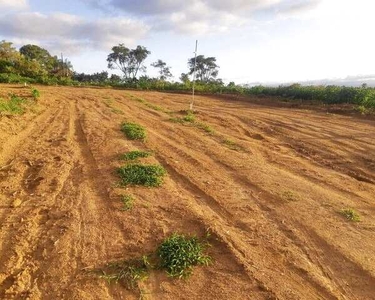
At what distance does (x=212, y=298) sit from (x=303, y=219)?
6.41 ft

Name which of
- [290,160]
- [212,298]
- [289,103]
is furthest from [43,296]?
[289,103]

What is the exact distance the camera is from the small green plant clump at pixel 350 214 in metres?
4.61

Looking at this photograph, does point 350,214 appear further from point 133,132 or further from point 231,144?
point 133,132

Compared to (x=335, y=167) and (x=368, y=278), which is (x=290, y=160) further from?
(x=368, y=278)

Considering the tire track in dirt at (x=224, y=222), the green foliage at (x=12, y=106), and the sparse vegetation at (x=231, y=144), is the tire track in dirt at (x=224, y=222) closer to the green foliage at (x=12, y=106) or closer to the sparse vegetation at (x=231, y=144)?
the sparse vegetation at (x=231, y=144)

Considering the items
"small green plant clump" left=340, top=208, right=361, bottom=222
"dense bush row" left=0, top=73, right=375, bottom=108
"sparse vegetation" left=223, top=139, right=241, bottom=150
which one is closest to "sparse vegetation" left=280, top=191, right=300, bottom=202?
"small green plant clump" left=340, top=208, right=361, bottom=222

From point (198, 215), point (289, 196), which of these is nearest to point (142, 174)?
point (198, 215)

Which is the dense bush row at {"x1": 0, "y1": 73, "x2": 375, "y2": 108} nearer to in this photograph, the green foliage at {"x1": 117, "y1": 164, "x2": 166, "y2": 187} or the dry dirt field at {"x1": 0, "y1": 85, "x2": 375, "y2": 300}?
the dry dirt field at {"x1": 0, "y1": 85, "x2": 375, "y2": 300}

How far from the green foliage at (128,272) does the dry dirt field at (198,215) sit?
7 cm

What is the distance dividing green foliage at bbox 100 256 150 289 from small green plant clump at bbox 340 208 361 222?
277 cm

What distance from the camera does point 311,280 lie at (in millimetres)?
3422

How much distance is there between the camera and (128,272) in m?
3.45

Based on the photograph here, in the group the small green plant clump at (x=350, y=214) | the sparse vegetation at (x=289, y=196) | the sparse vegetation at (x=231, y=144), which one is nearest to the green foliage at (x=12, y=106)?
the sparse vegetation at (x=231, y=144)

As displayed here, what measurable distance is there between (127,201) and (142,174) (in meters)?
0.98
